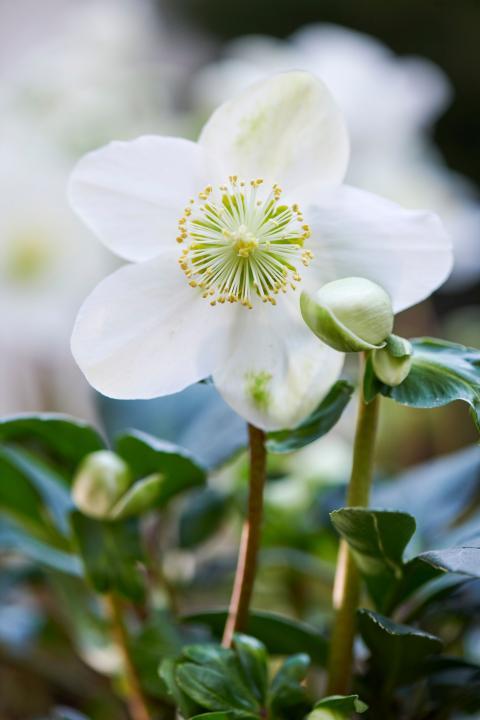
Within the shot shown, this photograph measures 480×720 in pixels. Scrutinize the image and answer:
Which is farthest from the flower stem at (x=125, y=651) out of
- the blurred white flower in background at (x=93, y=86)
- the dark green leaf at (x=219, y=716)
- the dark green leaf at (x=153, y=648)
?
the blurred white flower in background at (x=93, y=86)

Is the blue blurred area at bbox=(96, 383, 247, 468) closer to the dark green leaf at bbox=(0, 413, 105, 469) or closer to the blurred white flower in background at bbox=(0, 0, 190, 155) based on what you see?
the dark green leaf at bbox=(0, 413, 105, 469)

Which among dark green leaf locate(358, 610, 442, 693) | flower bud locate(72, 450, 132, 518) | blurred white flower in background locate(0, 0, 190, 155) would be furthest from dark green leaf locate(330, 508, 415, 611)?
blurred white flower in background locate(0, 0, 190, 155)

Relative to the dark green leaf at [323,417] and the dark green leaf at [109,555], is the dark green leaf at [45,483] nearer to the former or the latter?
the dark green leaf at [109,555]

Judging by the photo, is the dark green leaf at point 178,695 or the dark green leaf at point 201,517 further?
the dark green leaf at point 201,517

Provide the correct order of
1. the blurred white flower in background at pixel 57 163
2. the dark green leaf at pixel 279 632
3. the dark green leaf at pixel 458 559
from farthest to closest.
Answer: the blurred white flower in background at pixel 57 163, the dark green leaf at pixel 279 632, the dark green leaf at pixel 458 559

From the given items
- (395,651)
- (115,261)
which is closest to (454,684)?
(395,651)

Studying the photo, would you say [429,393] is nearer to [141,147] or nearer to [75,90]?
[141,147]

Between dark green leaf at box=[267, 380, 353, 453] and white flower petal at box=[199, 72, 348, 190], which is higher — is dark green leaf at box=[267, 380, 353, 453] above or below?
below
